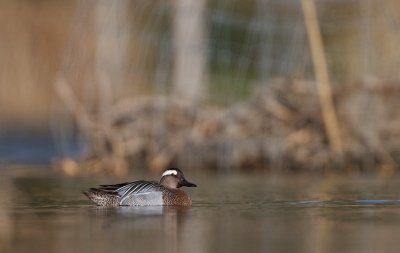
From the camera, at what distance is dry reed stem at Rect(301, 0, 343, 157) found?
20.6 metres

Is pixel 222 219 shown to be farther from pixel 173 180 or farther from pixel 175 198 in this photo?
pixel 173 180

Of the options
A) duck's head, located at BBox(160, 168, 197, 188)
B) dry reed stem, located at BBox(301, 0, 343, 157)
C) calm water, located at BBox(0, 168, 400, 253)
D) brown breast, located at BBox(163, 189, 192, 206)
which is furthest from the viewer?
dry reed stem, located at BBox(301, 0, 343, 157)

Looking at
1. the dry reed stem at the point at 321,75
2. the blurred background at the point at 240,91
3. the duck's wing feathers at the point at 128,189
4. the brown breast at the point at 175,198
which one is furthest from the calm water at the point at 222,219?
the blurred background at the point at 240,91

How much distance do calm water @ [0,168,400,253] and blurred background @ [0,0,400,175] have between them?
87.5 inches

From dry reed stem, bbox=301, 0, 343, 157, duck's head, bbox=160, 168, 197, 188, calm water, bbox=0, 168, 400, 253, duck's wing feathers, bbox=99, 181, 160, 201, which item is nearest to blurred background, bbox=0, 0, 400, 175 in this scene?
dry reed stem, bbox=301, 0, 343, 157

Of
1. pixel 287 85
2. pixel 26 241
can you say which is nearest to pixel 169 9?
pixel 287 85

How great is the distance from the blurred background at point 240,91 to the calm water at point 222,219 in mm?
2222

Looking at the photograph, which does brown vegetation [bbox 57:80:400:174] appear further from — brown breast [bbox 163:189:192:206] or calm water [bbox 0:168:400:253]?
brown breast [bbox 163:189:192:206]

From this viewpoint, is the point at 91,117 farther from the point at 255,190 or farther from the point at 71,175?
the point at 255,190

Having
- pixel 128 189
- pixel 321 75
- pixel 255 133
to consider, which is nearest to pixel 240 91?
pixel 255 133

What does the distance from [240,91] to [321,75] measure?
196 cm

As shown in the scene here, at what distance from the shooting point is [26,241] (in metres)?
12.0

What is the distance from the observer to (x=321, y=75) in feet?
67.5

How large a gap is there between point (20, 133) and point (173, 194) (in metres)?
13.5
